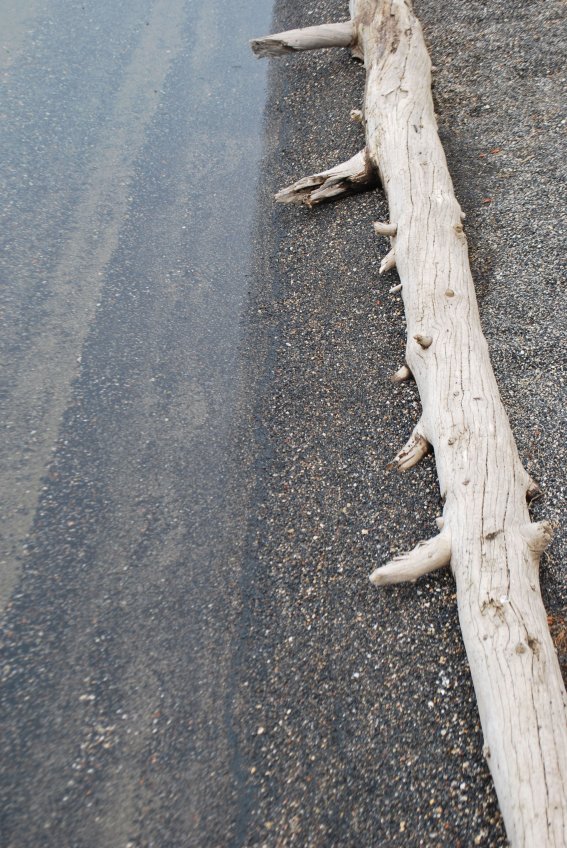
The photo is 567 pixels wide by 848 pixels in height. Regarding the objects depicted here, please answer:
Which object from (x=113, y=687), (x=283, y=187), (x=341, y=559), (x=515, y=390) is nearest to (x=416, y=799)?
(x=341, y=559)

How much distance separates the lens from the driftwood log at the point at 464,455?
2.16 metres

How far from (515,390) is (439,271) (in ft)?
2.21

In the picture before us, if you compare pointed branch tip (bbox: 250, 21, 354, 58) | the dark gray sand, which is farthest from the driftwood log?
pointed branch tip (bbox: 250, 21, 354, 58)

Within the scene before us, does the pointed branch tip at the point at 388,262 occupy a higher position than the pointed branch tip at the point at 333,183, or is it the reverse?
the pointed branch tip at the point at 333,183

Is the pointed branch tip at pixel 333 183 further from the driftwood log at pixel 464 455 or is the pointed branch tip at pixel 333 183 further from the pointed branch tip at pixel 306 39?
the pointed branch tip at pixel 306 39

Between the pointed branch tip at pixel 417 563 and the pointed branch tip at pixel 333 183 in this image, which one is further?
the pointed branch tip at pixel 333 183

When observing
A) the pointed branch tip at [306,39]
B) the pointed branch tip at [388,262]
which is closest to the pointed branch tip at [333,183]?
the pointed branch tip at [388,262]

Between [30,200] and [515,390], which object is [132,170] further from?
[515,390]

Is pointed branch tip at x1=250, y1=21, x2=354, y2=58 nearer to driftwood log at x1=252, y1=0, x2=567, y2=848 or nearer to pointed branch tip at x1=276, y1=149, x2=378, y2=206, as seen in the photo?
driftwood log at x1=252, y1=0, x2=567, y2=848

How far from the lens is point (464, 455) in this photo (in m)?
2.85

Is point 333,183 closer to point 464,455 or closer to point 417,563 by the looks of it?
point 464,455

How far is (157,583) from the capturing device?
290 centimetres

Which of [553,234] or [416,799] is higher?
[553,234]

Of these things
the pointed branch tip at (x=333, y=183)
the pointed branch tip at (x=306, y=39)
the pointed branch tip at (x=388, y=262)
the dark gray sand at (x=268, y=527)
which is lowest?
the dark gray sand at (x=268, y=527)
